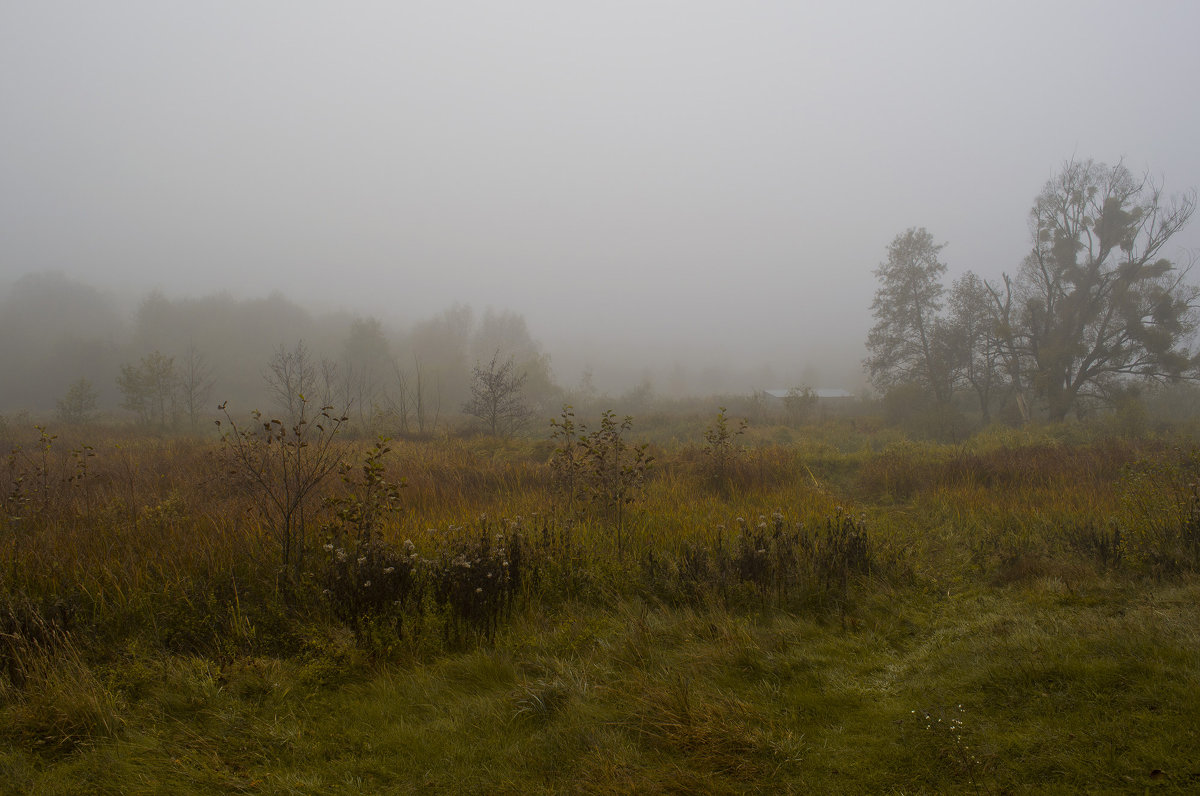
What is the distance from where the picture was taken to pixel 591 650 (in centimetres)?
A: 350

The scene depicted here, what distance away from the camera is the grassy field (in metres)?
2.32

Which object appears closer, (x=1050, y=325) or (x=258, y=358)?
(x=1050, y=325)

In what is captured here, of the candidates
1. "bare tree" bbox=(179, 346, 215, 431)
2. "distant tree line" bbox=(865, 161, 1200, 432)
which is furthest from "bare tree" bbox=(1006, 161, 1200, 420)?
"bare tree" bbox=(179, 346, 215, 431)

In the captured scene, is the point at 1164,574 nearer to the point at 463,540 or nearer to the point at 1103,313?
the point at 463,540

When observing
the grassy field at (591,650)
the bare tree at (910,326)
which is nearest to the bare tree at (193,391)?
the grassy field at (591,650)

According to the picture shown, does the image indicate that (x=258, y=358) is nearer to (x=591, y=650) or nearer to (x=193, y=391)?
(x=193, y=391)

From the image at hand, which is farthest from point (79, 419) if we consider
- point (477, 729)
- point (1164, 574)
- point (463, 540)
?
point (1164, 574)

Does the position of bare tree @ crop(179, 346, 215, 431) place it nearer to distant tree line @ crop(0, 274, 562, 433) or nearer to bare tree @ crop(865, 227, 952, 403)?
distant tree line @ crop(0, 274, 562, 433)

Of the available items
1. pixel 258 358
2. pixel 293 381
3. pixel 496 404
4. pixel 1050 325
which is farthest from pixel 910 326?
pixel 258 358

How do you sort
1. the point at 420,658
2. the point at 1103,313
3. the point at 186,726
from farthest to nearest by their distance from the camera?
1. the point at 1103,313
2. the point at 420,658
3. the point at 186,726

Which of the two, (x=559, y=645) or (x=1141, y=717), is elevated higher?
(x=1141, y=717)

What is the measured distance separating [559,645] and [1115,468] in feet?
37.9

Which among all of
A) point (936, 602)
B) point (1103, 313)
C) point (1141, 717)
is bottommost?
point (936, 602)

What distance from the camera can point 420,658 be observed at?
3.49m
